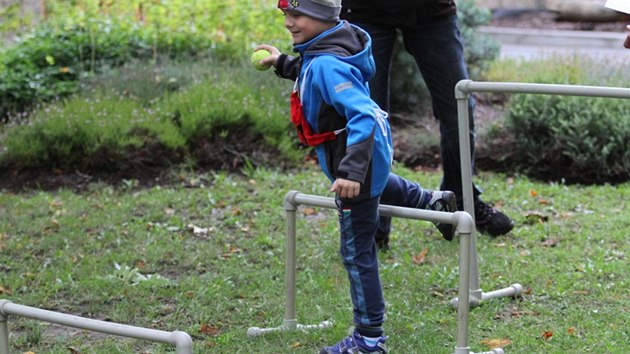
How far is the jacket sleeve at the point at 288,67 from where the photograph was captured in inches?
163

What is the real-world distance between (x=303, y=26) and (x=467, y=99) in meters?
1.03

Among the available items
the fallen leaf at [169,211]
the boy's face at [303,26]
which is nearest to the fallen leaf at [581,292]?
the boy's face at [303,26]

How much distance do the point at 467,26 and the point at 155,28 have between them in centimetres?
304

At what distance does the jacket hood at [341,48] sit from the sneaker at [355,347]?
1029 millimetres

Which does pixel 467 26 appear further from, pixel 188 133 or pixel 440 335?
pixel 440 335

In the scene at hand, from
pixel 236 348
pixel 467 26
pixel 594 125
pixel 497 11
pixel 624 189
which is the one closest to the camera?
pixel 236 348

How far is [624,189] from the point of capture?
7.20 meters

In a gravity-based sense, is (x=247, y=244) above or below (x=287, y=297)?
below

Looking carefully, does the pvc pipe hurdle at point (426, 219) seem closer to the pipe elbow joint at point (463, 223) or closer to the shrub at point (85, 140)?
the pipe elbow joint at point (463, 223)

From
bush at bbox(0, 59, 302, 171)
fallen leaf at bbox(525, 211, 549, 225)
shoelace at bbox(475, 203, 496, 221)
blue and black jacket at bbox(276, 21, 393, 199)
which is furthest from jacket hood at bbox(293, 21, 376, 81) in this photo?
bush at bbox(0, 59, 302, 171)

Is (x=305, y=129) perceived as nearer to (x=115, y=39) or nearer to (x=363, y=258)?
(x=363, y=258)

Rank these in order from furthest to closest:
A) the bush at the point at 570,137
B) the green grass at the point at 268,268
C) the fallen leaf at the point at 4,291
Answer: the bush at the point at 570,137, the fallen leaf at the point at 4,291, the green grass at the point at 268,268

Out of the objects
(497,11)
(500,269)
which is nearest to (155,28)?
(500,269)

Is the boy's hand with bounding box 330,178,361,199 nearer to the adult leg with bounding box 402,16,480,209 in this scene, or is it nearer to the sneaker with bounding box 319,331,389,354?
the sneaker with bounding box 319,331,389,354
